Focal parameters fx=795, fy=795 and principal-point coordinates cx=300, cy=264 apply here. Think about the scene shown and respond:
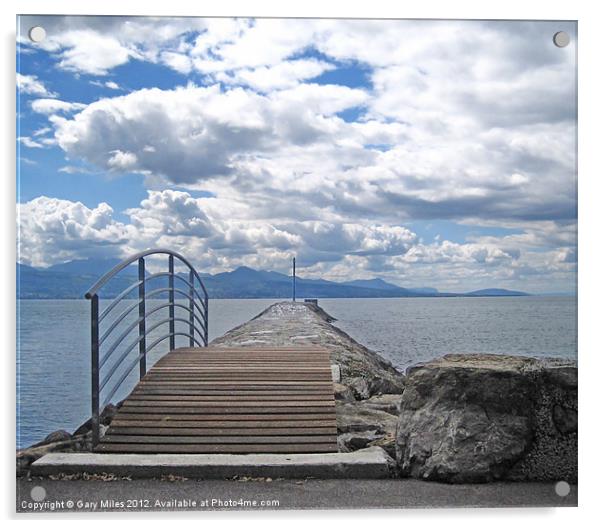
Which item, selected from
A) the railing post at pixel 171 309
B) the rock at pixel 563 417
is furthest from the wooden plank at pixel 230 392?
the rock at pixel 563 417

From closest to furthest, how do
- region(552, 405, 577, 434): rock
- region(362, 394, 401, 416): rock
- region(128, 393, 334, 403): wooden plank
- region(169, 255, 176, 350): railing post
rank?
region(552, 405, 577, 434): rock, region(128, 393, 334, 403): wooden plank, region(362, 394, 401, 416): rock, region(169, 255, 176, 350): railing post

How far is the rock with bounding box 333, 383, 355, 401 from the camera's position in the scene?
6270 millimetres

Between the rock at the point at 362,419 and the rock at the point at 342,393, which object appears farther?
the rock at the point at 342,393

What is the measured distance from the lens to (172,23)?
474 cm

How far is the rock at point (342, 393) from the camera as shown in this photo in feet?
20.6

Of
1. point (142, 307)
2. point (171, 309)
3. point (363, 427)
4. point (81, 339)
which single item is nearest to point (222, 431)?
point (363, 427)

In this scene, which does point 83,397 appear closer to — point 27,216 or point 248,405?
point 248,405

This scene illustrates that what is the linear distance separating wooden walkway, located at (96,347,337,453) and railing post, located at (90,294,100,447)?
0.34ft

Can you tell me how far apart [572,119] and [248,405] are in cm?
283

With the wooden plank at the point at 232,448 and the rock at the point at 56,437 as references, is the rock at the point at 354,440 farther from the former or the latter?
the rock at the point at 56,437

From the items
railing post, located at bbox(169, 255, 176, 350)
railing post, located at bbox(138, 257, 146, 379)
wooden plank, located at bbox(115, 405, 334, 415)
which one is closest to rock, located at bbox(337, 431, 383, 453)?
wooden plank, located at bbox(115, 405, 334, 415)

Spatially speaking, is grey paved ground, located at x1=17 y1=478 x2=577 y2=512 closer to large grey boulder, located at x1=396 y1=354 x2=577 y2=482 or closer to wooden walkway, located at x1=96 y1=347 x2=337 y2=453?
large grey boulder, located at x1=396 y1=354 x2=577 y2=482

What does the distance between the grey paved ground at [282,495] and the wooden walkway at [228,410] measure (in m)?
0.50

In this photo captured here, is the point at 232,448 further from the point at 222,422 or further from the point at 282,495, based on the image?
the point at 282,495
